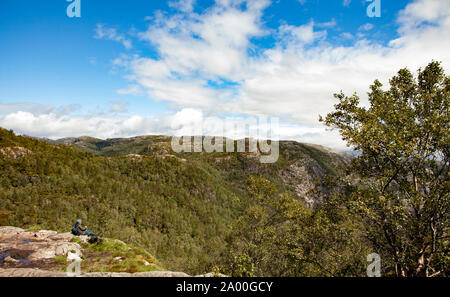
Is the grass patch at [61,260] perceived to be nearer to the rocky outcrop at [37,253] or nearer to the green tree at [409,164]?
the rocky outcrop at [37,253]

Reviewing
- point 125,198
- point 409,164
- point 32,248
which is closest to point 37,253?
point 32,248

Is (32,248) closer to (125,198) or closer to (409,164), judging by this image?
(409,164)

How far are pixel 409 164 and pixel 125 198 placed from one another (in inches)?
4745

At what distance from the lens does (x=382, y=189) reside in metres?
14.2

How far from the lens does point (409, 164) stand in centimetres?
1322

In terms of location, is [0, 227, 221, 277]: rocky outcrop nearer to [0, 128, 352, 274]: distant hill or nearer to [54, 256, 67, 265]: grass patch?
[54, 256, 67, 265]: grass patch

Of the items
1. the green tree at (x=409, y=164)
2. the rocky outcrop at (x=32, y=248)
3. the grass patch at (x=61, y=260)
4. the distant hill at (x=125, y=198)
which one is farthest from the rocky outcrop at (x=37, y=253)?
the distant hill at (x=125, y=198)

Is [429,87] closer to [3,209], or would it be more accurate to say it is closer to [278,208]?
[278,208]

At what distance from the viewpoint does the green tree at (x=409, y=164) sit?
12172 millimetres

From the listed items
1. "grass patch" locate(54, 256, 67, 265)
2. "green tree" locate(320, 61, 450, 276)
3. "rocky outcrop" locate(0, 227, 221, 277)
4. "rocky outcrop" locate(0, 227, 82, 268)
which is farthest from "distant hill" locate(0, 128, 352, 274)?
"rocky outcrop" locate(0, 227, 82, 268)

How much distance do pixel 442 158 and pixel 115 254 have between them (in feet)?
87.8

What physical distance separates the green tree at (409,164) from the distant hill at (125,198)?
4.14m

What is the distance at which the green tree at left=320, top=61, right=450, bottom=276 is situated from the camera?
39.9 ft

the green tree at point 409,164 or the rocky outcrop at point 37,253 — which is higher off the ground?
the green tree at point 409,164
